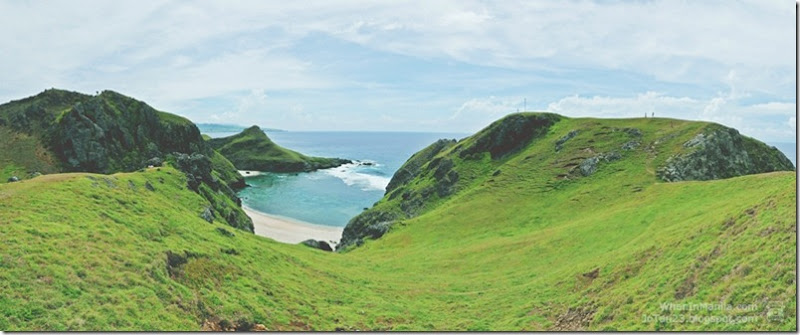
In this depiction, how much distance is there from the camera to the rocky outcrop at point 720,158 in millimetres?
86375

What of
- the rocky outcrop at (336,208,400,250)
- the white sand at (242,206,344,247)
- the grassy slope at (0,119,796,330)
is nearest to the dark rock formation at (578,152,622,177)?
the grassy slope at (0,119,796,330)

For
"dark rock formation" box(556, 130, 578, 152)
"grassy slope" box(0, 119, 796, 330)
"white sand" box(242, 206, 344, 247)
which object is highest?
"dark rock formation" box(556, 130, 578, 152)

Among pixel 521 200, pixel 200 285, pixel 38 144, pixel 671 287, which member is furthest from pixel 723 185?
pixel 38 144

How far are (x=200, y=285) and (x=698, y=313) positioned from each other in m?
31.7

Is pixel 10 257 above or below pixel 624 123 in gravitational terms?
below

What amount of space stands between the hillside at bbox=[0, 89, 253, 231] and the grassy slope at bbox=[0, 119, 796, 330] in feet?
251

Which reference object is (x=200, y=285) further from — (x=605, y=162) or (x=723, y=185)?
(x=605, y=162)

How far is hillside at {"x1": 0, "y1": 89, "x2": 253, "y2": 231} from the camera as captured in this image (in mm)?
125438

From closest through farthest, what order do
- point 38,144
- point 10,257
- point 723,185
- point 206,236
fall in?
point 10,257
point 206,236
point 723,185
point 38,144

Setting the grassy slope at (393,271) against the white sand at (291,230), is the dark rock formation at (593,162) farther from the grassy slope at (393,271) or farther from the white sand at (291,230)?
the white sand at (291,230)

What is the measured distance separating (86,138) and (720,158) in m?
170

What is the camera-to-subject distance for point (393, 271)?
5606cm

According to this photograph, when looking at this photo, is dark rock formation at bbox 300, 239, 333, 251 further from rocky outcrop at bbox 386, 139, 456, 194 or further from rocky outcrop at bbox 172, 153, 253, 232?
rocky outcrop at bbox 386, 139, 456, 194

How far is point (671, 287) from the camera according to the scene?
27.6m
